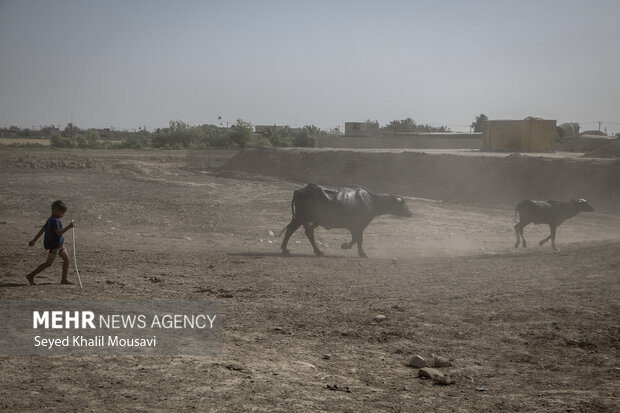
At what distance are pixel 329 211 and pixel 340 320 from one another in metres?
6.67

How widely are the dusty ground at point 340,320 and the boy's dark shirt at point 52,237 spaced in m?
0.61

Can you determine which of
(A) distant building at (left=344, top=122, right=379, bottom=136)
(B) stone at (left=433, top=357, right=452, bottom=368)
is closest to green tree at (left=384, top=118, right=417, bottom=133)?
(A) distant building at (left=344, top=122, right=379, bottom=136)

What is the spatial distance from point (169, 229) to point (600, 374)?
14.6 metres

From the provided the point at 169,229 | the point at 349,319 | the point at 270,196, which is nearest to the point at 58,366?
the point at 349,319

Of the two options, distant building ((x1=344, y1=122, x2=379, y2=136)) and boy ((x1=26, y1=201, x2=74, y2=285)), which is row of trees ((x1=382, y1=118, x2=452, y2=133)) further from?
boy ((x1=26, y1=201, x2=74, y2=285))

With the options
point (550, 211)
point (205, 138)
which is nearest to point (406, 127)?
point (205, 138)

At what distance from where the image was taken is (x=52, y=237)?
9828 mm

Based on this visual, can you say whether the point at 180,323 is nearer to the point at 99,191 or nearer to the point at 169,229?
the point at 169,229

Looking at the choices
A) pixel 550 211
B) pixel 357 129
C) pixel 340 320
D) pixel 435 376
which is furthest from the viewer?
pixel 357 129

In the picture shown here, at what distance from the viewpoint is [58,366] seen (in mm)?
6305

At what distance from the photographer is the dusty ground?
5.94 metres

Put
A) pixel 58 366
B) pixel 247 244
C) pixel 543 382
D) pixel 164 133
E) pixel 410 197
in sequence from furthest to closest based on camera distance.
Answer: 1. pixel 164 133
2. pixel 410 197
3. pixel 247 244
4. pixel 543 382
5. pixel 58 366

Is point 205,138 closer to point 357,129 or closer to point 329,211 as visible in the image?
point 357,129

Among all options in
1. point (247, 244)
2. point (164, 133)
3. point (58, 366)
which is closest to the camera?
point (58, 366)
